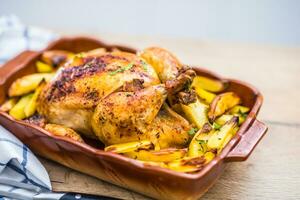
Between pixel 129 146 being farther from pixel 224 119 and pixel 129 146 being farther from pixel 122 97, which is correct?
pixel 224 119

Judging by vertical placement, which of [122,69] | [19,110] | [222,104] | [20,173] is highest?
[122,69]

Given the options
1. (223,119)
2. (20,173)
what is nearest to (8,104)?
(20,173)

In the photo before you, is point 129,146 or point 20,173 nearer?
point 129,146

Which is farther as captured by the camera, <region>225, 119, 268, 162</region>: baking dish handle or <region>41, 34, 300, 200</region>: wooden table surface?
<region>41, 34, 300, 200</region>: wooden table surface

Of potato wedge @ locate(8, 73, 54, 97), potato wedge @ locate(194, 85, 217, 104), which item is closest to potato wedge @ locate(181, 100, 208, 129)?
potato wedge @ locate(194, 85, 217, 104)

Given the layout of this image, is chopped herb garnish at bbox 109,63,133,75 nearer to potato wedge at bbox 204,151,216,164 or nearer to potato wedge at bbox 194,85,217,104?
potato wedge at bbox 194,85,217,104

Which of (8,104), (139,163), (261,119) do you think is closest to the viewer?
(139,163)

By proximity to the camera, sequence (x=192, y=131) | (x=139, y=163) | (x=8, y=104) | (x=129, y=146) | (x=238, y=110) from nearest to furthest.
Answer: (x=139, y=163) → (x=129, y=146) → (x=192, y=131) → (x=238, y=110) → (x=8, y=104)

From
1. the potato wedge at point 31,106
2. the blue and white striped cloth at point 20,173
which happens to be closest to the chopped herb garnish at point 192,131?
the blue and white striped cloth at point 20,173
